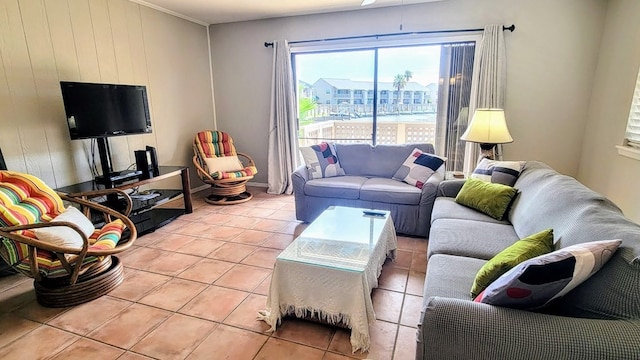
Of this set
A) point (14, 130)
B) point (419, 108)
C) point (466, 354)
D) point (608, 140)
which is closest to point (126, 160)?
point (14, 130)

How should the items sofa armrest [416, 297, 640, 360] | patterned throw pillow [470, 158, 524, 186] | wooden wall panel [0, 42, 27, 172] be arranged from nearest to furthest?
sofa armrest [416, 297, 640, 360] < patterned throw pillow [470, 158, 524, 186] < wooden wall panel [0, 42, 27, 172]

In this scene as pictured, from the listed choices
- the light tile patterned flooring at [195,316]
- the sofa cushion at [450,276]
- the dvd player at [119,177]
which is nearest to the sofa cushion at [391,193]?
the light tile patterned flooring at [195,316]

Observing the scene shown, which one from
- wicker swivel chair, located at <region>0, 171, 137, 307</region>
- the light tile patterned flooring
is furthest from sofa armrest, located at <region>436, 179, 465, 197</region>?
wicker swivel chair, located at <region>0, 171, 137, 307</region>

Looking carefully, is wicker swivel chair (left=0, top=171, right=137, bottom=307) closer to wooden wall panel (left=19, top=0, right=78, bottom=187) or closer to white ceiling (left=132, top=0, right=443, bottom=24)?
wooden wall panel (left=19, top=0, right=78, bottom=187)

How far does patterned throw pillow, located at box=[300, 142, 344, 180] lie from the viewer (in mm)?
3791

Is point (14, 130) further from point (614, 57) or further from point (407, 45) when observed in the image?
point (614, 57)

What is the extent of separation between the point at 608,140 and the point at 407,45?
2.41m

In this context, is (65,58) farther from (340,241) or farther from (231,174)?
(340,241)

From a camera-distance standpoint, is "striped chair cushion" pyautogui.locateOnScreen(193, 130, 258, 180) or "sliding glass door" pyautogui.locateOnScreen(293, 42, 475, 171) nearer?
"sliding glass door" pyautogui.locateOnScreen(293, 42, 475, 171)

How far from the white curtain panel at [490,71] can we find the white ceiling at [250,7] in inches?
35.7

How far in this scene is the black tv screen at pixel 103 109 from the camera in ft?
9.71

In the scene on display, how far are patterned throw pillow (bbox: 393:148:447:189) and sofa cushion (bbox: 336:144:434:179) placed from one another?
0.40 ft

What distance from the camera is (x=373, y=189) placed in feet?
11.1

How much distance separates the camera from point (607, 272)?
1.14 m
